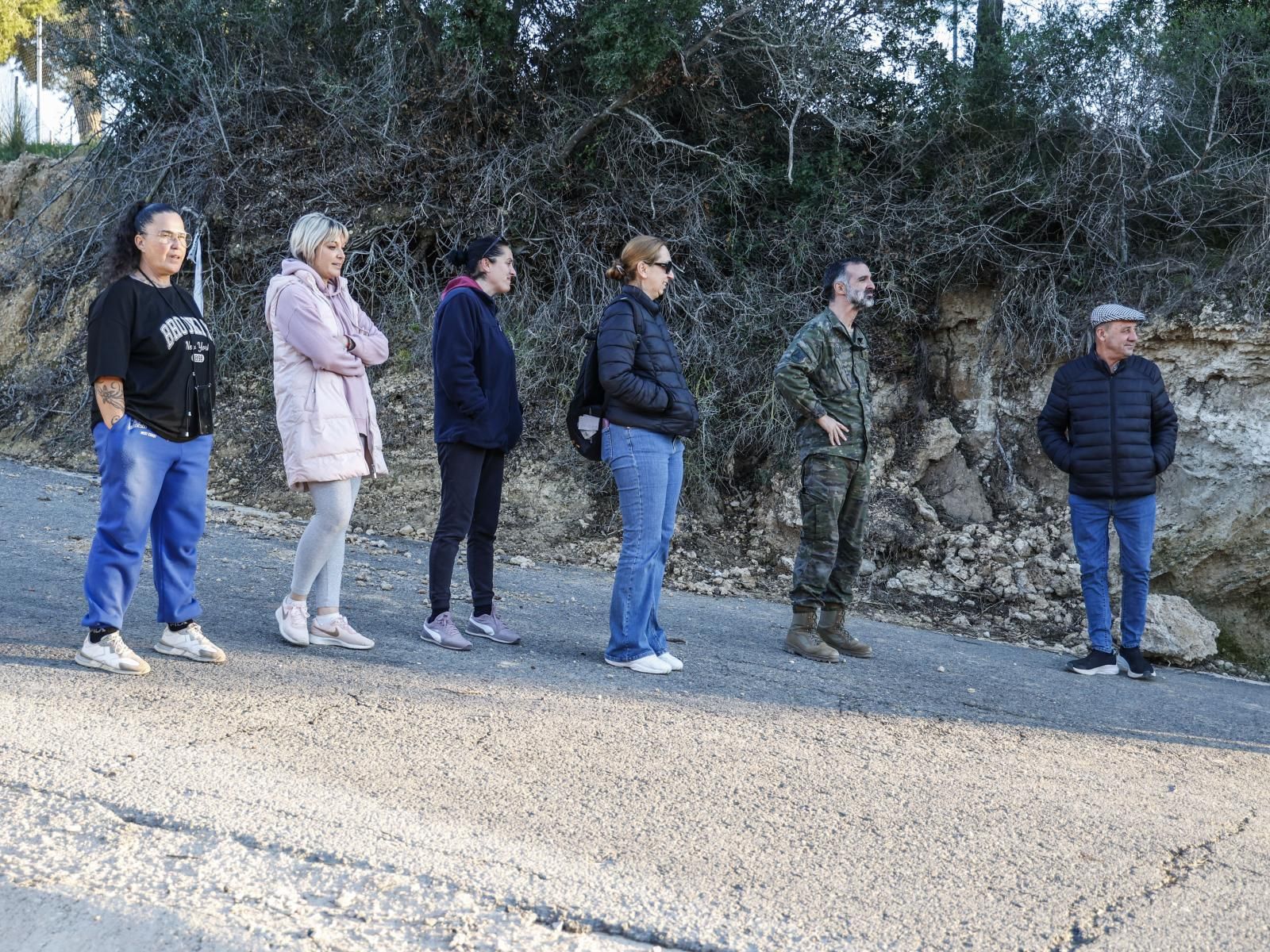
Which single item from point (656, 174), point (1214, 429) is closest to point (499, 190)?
point (656, 174)

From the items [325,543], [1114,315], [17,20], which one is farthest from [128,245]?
[17,20]

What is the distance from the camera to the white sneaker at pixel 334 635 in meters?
5.50

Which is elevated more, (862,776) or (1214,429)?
(1214,429)

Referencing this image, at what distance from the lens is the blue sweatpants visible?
4660 mm

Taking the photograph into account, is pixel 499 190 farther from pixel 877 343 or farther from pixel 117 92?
pixel 117 92

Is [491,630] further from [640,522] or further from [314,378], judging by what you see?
[314,378]

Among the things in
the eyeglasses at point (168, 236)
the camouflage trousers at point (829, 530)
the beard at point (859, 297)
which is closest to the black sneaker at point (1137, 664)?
the camouflage trousers at point (829, 530)

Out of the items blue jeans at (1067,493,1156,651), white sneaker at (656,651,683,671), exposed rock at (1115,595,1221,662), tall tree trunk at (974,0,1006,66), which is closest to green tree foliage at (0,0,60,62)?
tall tree trunk at (974,0,1006,66)

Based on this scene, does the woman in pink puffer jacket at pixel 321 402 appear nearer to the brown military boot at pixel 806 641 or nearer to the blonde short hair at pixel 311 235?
the blonde short hair at pixel 311 235

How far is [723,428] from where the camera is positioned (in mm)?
10453

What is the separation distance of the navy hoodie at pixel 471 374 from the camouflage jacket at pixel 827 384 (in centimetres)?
153

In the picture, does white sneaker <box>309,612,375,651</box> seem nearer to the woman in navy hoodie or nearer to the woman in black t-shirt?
the woman in navy hoodie

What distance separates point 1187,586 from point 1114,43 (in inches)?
196

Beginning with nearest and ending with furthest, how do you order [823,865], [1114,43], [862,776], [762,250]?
[823,865] → [862,776] → [1114,43] → [762,250]
